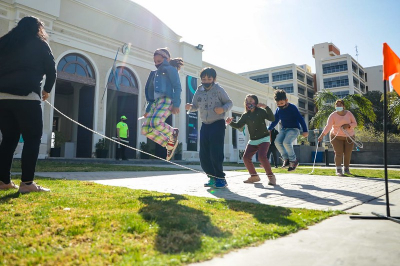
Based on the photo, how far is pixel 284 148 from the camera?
246 inches

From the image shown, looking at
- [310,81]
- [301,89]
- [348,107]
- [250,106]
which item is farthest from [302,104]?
[250,106]

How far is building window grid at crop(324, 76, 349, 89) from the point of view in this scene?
60544mm

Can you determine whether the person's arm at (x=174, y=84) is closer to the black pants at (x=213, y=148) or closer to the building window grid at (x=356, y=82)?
the black pants at (x=213, y=148)

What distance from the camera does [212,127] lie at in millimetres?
4453

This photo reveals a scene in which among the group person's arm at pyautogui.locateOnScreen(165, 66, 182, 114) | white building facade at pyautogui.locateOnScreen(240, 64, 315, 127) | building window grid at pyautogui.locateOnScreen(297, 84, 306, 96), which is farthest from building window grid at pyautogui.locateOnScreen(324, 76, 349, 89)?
person's arm at pyautogui.locateOnScreen(165, 66, 182, 114)

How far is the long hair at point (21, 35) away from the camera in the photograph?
326 cm

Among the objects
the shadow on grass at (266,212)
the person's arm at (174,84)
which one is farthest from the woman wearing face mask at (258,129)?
the shadow on grass at (266,212)

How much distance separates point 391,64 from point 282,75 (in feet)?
215

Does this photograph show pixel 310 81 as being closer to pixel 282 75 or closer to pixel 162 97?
pixel 282 75

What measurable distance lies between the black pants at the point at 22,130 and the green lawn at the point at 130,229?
0.51 metres

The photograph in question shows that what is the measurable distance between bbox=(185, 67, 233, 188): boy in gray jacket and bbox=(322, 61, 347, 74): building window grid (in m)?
64.7

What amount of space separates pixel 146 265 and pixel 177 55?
19949 mm

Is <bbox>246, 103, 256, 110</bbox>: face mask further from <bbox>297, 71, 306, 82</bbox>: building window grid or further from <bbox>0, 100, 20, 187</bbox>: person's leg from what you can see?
<bbox>297, 71, 306, 82</bbox>: building window grid

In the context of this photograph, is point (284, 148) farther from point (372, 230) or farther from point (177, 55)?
point (177, 55)
